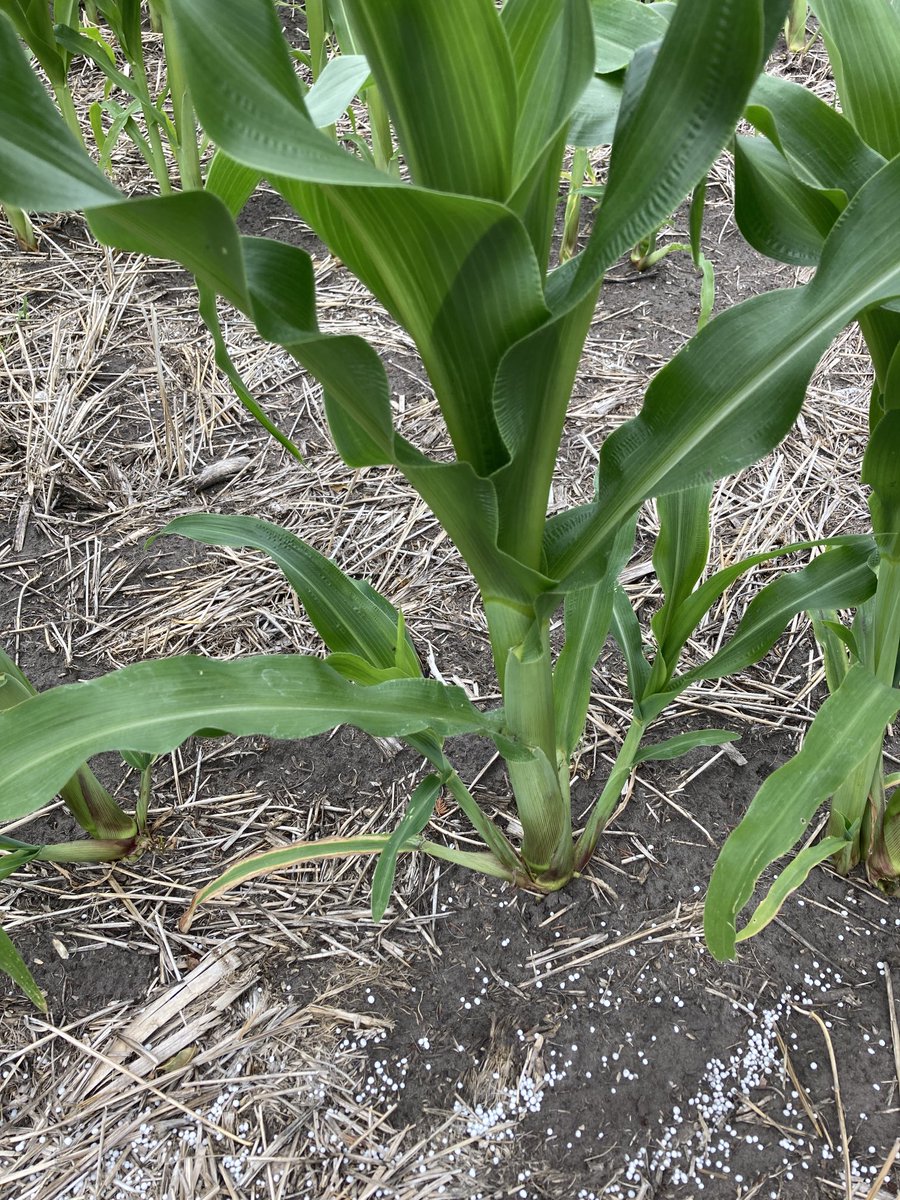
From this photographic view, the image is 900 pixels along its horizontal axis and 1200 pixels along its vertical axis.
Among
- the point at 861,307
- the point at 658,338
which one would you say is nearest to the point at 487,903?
the point at 861,307

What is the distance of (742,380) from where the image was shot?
2.13 ft

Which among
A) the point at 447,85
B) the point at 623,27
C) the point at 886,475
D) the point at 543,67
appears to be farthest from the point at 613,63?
the point at 886,475

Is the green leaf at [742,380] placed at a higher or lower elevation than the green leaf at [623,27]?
lower

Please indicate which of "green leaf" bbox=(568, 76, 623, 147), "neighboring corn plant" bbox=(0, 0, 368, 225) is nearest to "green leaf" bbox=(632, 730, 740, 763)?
"green leaf" bbox=(568, 76, 623, 147)

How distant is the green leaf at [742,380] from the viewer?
0.59 metres

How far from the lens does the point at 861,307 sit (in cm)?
60

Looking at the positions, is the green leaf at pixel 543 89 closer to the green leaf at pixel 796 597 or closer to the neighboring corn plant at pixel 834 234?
the neighboring corn plant at pixel 834 234

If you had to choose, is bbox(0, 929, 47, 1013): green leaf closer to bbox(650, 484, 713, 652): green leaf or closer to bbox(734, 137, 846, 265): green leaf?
bbox(650, 484, 713, 652): green leaf

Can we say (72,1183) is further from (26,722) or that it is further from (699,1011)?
(699,1011)

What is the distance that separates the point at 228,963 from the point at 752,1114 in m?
0.54

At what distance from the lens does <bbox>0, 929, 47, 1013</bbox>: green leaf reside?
0.81m

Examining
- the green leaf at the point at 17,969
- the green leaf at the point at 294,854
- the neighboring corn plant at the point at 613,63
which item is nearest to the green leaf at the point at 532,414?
the neighboring corn plant at the point at 613,63

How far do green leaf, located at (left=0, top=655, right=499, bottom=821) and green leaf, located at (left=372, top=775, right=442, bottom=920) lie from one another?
0.35 feet

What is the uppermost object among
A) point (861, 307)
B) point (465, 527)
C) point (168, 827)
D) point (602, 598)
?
point (861, 307)
